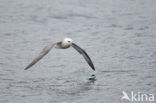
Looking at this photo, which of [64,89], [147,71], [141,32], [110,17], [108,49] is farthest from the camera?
[110,17]

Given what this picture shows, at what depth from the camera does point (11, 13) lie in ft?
102

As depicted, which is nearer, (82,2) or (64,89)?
(64,89)

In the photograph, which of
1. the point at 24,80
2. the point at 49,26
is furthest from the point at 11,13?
the point at 24,80

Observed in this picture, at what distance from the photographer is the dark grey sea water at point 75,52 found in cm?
1997

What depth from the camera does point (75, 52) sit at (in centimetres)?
2525

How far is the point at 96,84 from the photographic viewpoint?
20.7 meters

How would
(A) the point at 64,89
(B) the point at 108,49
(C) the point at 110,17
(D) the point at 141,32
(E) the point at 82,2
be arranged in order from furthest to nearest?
(E) the point at 82,2
(C) the point at 110,17
(D) the point at 141,32
(B) the point at 108,49
(A) the point at 64,89

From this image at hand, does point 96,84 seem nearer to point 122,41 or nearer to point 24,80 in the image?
point 24,80

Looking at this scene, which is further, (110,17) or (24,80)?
(110,17)

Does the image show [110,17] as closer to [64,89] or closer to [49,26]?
[49,26]

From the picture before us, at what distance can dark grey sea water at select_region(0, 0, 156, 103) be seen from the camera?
1997cm

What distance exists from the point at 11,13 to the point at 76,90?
12.0 metres

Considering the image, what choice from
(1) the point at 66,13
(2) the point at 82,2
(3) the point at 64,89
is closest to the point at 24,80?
(3) the point at 64,89

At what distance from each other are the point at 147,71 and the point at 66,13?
405 inches
